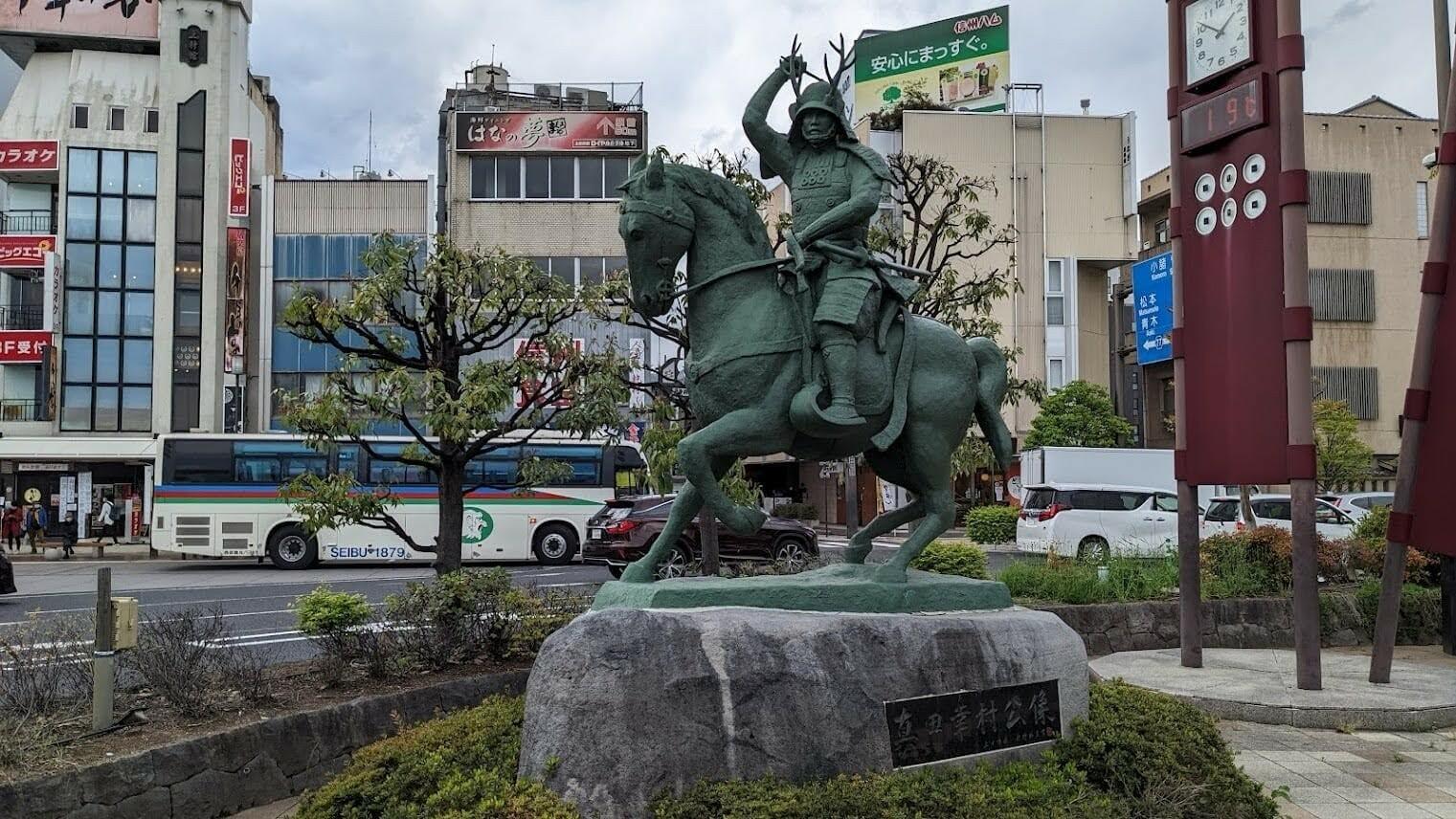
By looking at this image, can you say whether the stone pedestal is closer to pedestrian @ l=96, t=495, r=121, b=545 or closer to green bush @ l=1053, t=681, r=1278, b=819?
green bush @ l=1053, t=681, r=1278, b=819

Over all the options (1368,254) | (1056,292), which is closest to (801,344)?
(1056,292)

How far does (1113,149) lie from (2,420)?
37.1 metres

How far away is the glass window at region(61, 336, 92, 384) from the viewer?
33.6 meters

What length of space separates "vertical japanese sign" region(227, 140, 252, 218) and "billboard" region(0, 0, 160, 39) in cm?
466

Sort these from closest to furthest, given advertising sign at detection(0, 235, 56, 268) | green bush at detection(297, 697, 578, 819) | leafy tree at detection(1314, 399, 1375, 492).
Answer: green bush at detection(297, 697, 578, 819), leafy tree at detection(1314, 399, 1375, 492), advertising sign at detection(0, 235, 56, 268)

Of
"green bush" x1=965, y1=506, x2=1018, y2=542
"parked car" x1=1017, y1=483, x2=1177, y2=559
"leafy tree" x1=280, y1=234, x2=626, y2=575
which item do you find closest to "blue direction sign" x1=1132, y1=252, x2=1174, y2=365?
"green bush" x1=965, y1=506, x2=1018, y2=542

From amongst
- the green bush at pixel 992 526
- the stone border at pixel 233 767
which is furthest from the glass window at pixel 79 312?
the stone border at pixel 233 767

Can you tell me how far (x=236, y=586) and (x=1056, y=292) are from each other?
29.5m

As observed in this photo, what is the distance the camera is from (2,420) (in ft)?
109

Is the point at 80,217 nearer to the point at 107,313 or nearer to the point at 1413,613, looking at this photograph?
the point at 107,313

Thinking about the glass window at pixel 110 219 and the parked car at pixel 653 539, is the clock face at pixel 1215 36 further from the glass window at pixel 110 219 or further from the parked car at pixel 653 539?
the glass window at pixel 110 219

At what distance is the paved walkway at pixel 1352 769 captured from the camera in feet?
21.0

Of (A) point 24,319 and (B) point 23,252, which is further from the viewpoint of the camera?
(A) point 24,319

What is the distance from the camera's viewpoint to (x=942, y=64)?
4312cm
